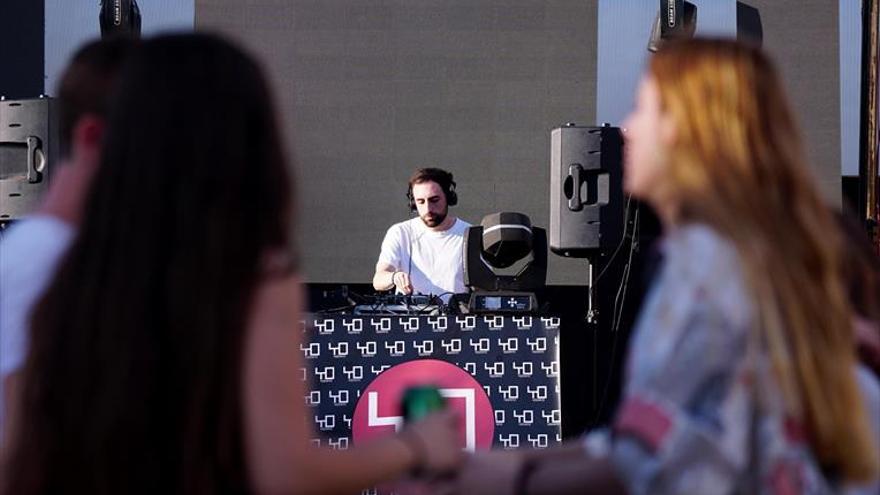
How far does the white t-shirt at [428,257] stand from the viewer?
598cm

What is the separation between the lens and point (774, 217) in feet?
5.03

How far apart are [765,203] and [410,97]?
291 inches

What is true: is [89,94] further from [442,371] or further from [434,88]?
[434,88]

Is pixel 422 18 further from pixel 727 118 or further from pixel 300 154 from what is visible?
pixel 727 118

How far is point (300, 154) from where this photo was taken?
350 inches

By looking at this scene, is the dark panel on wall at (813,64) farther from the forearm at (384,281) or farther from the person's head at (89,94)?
the person's head at (89,94)

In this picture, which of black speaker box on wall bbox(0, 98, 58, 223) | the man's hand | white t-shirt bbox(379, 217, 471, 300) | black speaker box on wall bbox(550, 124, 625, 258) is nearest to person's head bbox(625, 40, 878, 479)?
the man's hand

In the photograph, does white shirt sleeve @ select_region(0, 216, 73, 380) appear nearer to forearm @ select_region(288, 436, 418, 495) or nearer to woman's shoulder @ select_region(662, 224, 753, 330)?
forearm @ select_region(288, 436, 418, 495)

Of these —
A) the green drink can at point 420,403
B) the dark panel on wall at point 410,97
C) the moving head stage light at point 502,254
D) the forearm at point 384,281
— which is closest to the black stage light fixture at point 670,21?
the dark panel on wall at point 410,97

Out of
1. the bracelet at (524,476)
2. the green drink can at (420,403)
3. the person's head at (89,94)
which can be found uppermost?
the person's head at (89,94)

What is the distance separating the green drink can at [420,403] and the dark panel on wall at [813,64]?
7.35 metres

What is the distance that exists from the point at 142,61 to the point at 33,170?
529cm

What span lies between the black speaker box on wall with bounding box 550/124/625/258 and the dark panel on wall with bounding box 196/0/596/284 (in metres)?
2.48

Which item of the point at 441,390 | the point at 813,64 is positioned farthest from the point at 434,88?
the point at 441,390
